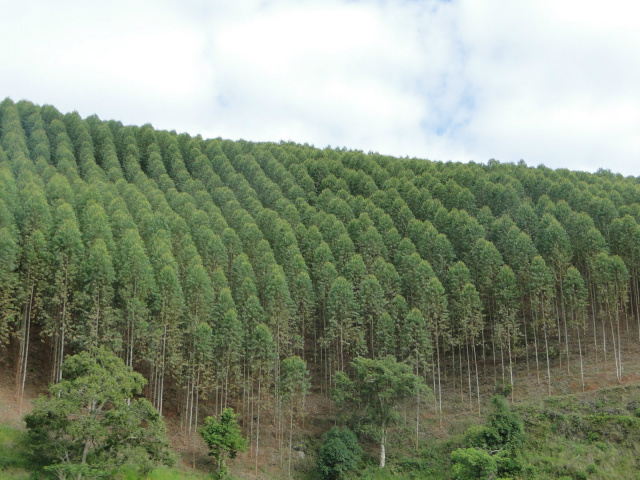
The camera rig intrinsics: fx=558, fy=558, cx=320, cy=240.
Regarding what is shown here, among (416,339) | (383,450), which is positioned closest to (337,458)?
(383,450)

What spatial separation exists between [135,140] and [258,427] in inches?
2935

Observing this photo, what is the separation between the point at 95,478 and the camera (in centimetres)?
3672

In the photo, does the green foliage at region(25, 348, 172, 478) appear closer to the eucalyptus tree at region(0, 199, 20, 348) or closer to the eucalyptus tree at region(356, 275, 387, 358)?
the eucalyptus tree at region(0, 199, 20, 348)

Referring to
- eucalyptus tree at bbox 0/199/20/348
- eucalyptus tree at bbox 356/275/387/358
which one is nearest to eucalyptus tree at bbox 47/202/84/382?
eucalyptus tree at bbox 0/199/20/348

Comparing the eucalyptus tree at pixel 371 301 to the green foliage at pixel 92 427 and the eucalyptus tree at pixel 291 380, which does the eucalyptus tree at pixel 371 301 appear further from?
the green foliage at pixel 92 427

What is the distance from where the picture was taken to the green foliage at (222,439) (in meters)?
47.2

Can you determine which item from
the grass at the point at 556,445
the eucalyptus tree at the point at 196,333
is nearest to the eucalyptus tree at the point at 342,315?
the grass at the point at 556,445

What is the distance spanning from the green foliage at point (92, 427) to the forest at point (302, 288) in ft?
10.2

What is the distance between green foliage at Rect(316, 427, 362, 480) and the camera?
4950cm

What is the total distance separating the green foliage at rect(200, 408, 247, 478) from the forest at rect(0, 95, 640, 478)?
14.4 feet

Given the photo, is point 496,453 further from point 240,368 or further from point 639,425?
point 240,368

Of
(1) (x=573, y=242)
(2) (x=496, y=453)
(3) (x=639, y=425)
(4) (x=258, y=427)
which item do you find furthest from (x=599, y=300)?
(4) (x=258, y=427)

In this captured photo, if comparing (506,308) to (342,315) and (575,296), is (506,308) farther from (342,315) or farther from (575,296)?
(342,315)

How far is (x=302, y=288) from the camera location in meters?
64.0
